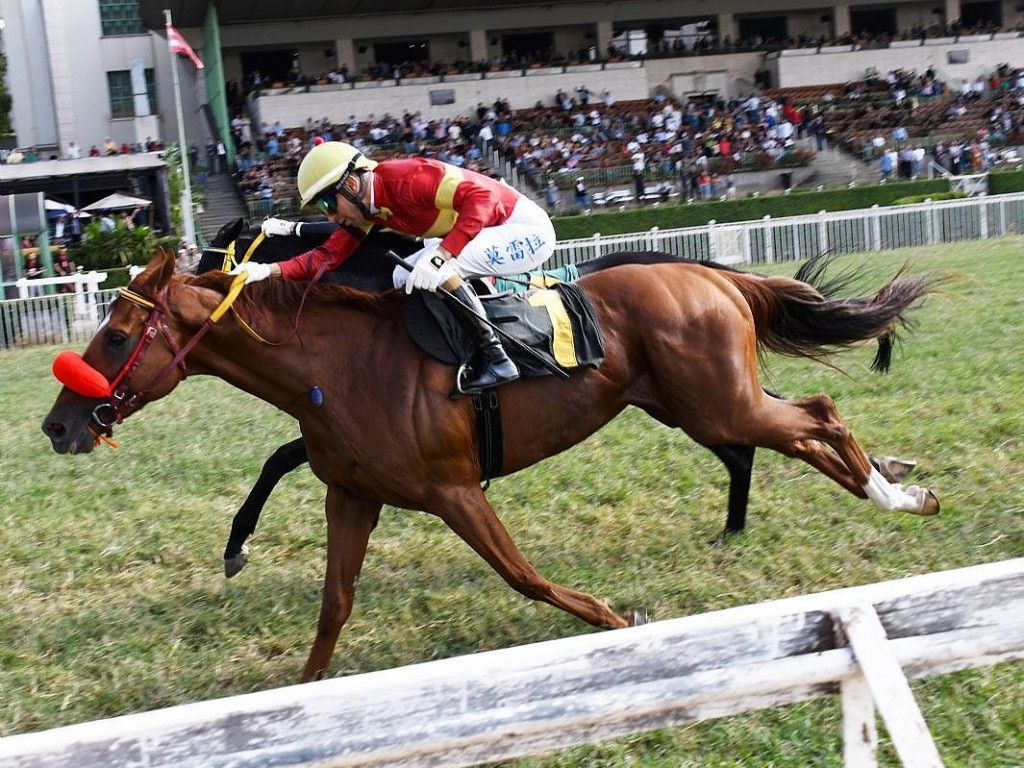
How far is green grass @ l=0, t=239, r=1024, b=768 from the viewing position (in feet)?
11.7

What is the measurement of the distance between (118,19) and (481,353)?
36.1 meters

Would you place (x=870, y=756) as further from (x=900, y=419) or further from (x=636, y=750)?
(x=900, y=419)

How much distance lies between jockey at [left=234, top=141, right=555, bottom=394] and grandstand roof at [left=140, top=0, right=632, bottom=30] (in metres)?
31.2

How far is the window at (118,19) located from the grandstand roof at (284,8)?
5.80 ft

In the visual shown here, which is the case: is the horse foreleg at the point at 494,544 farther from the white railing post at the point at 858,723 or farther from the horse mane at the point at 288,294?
the white railing post at the point at 858,723

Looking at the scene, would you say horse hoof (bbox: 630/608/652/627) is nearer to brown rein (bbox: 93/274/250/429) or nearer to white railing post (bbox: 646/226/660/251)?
brown rein (bbox: 93/274/250/429)

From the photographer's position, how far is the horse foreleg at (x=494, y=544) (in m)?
4.02

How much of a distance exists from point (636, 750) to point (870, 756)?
1.03m

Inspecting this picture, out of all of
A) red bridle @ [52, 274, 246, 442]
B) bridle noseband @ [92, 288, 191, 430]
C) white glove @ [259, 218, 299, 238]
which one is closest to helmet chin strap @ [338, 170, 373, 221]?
red bridle @ [52, 274, 246, 442]

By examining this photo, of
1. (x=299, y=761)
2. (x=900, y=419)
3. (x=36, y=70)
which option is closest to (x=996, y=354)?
(x=900, y=419)

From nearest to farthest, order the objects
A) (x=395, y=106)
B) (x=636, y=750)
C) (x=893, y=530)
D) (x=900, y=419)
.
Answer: (x=636, y=750) < (x=893, y=530) < (x=900, y=419) < (x=395, y=106)

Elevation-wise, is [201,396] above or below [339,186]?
below

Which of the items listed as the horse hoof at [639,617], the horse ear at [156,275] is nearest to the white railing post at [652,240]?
the horse hoof at [639,617]

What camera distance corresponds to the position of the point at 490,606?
471cm
